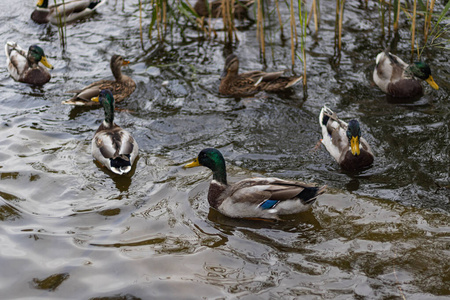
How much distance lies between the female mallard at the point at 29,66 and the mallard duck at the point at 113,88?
87 cm

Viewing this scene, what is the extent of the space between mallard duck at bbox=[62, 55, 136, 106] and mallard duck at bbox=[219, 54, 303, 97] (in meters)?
1.42

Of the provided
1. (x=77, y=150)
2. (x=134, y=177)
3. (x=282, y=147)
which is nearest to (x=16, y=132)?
(x=77, y=150)

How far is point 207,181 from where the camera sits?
6113 mm

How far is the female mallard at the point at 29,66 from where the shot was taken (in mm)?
8578

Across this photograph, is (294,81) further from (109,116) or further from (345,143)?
(109,116)

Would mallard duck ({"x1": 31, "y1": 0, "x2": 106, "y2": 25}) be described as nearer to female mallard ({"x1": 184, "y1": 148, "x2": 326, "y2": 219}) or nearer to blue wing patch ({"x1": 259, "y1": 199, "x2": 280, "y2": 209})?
female mallard ({"x1": 184, "y1": 148, "x2": 326, "y2": 219})

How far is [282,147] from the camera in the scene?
22.3ft

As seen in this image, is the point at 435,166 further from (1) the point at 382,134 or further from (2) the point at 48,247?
(2) the point at 48,247

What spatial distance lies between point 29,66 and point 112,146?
3079 millimetres

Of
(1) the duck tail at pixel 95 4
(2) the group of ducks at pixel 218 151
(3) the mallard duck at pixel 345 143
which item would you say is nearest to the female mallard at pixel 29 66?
(2) the group of ducks at pixel 218 151

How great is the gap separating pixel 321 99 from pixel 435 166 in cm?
218

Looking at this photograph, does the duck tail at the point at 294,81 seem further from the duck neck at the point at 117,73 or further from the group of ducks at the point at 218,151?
the duck neck at the point at 117,73

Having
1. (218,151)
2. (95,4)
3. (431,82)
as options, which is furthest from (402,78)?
(95,4)

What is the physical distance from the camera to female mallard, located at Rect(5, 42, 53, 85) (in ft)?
28.1
